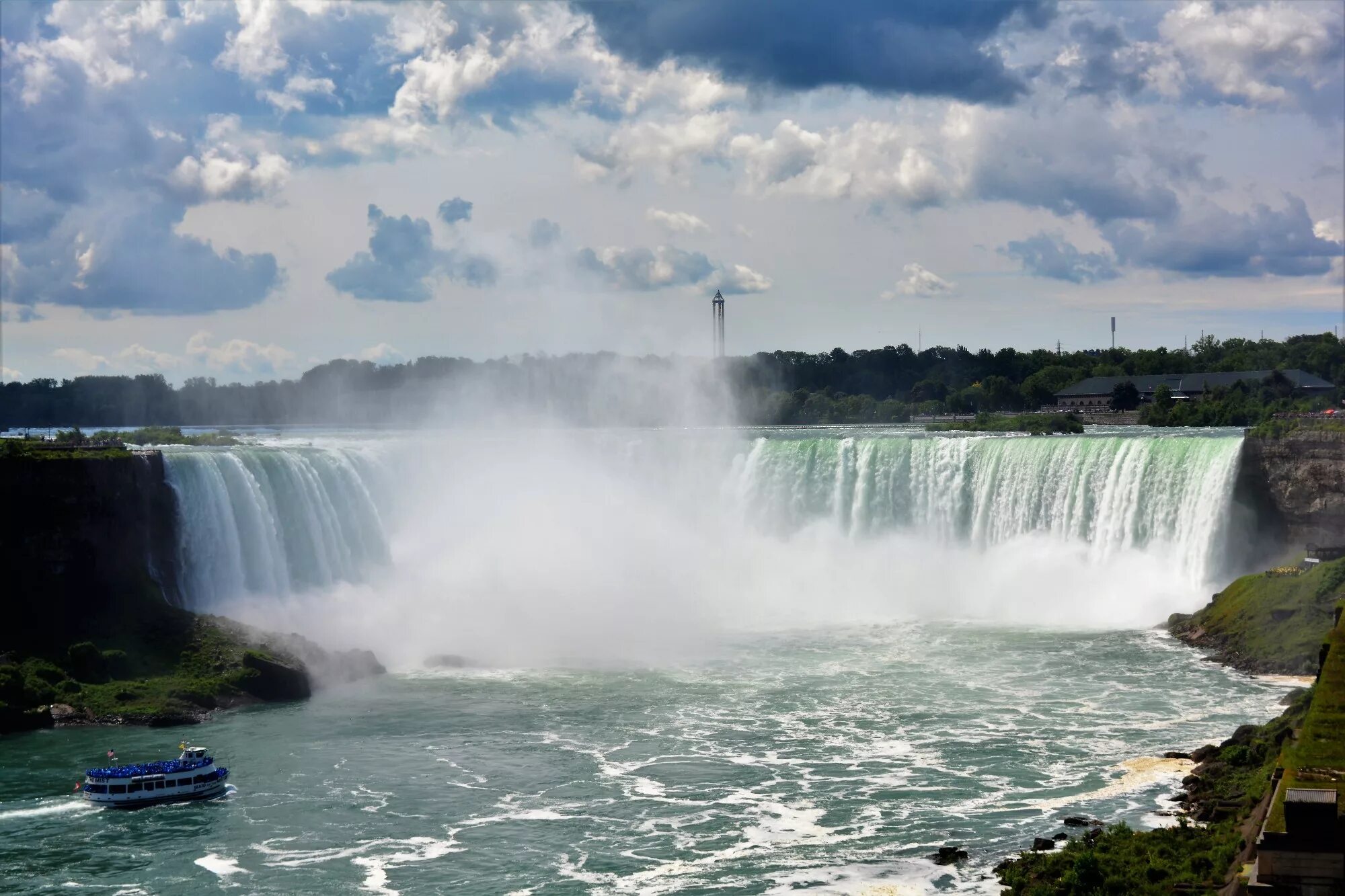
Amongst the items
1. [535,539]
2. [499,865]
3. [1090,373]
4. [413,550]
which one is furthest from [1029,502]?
[1090,373]

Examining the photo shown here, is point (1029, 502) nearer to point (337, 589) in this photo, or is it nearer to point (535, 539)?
point (535, 539)

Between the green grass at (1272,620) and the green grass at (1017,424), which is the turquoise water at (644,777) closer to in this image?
the green grass at (1272,620)

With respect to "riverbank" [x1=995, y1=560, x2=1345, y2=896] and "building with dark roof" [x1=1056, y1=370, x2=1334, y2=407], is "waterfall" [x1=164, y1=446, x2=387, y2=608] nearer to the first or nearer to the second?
"riverbank" [x1=995, y1=560, x2=1345, y2=896]

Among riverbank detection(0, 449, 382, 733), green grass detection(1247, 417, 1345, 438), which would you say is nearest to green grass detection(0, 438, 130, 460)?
riverbank detection(0, 449, 382, 733)

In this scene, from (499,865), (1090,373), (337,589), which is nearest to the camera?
(499,865)

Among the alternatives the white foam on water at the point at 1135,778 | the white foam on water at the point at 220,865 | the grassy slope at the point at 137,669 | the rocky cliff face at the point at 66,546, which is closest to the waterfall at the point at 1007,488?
the white foam on water at the point at 1135,778
